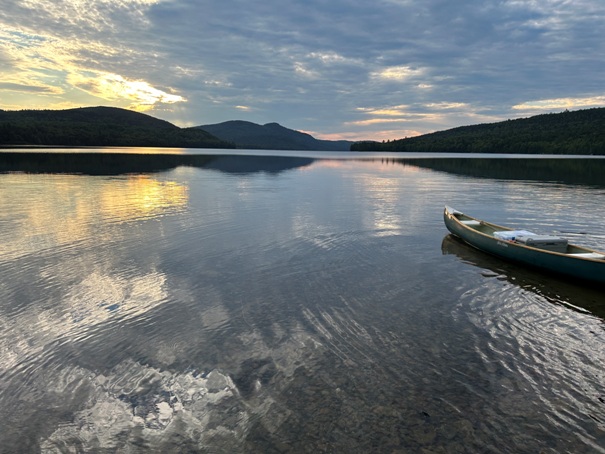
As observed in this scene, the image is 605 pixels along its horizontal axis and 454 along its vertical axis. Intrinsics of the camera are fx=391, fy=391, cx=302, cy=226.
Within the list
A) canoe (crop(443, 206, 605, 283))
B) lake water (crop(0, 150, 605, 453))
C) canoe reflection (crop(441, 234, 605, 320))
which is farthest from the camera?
canoe (crop(443, 206, 605, 283))

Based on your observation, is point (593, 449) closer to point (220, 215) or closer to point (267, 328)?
point (267, 328)

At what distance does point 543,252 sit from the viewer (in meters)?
17.1

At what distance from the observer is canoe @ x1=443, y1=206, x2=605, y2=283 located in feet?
50.5

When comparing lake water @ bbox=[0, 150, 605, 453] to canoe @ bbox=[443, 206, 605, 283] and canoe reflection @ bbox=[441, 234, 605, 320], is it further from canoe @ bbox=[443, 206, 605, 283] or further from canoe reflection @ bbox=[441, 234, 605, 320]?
canoe @ bbox=[443, 206, 605, 283]

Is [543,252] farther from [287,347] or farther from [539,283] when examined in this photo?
[287,347]

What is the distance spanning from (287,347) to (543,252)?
12.8 meters

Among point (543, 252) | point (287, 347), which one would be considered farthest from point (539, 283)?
point (287, 347)

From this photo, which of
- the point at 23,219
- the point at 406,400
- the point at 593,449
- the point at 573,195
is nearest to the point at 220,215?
the point at 23,219

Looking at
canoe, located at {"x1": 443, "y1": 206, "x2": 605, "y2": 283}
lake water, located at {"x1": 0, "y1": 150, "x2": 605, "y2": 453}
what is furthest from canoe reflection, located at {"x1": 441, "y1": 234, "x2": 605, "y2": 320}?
canoe, located at {"x1": 443, "y1": 206, "x2": 605, "y2": 283}

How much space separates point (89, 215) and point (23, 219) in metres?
4.01

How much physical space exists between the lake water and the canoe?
705mm

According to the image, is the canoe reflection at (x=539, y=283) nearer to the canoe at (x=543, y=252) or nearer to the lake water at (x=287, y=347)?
the lake water at (x=287, y=347)

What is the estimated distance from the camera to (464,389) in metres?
9.03

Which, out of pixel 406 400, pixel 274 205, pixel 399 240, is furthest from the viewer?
pixel 274 205
